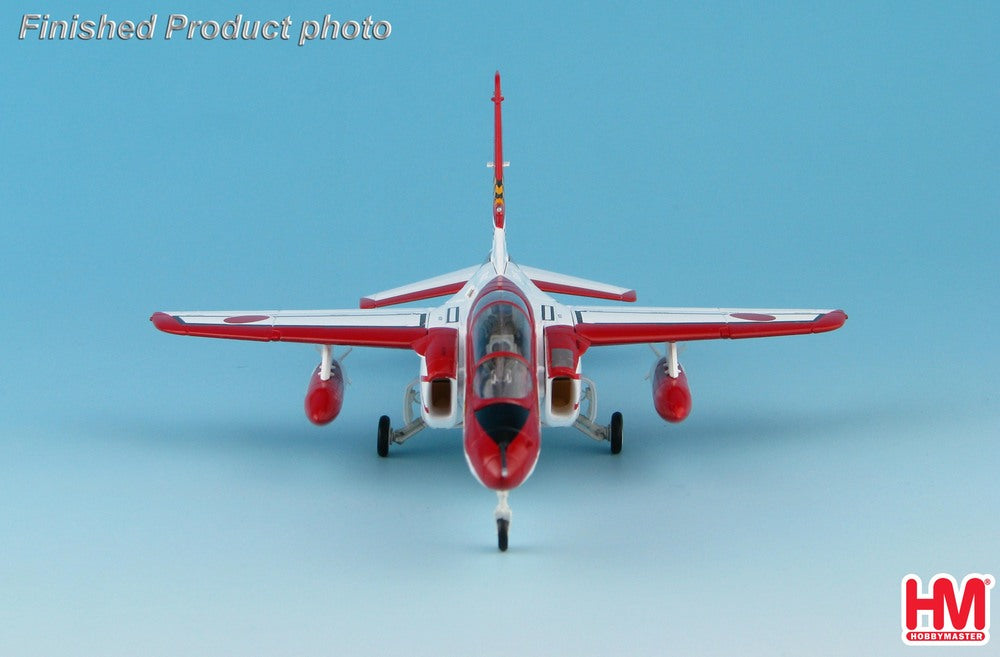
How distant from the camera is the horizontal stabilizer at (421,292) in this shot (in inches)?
627

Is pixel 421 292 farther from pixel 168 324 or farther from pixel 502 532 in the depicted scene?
pixel 502 532

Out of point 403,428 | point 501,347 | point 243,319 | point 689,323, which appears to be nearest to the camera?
point 501,347

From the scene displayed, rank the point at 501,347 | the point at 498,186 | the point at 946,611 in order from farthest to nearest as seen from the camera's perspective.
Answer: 1. the point at 498,186
2. the point at 501,347
3. the point at 946,611

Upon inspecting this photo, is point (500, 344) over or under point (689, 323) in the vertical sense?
under

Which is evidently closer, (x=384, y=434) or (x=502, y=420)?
(x=502, y=420)

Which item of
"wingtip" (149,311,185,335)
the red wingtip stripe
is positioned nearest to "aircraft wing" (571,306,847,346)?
the red wingtip stripe

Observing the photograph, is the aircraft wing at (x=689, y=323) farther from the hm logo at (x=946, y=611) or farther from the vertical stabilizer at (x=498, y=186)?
the hm logo at (x=946, y=611)

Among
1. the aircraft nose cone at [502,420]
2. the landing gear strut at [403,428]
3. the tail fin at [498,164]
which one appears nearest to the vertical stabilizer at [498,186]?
the tail fin at [498,164]

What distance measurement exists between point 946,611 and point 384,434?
6126 millimetres

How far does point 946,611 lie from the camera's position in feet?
30.4

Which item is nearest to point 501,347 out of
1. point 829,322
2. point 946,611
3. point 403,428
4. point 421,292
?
point 403,428

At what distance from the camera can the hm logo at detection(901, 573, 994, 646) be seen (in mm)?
8945

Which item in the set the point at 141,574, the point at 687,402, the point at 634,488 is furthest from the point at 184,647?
the point at 687,402

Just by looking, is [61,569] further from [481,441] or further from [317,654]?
[481,441]
